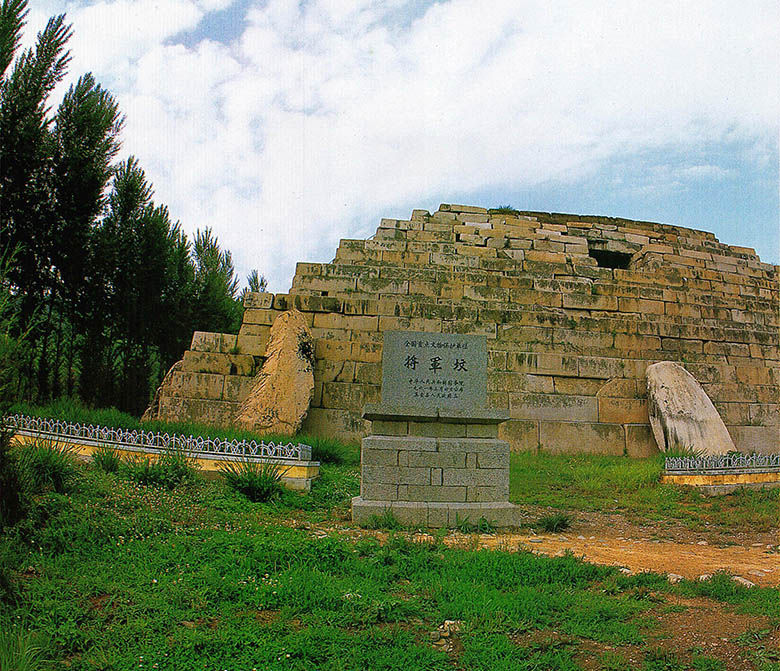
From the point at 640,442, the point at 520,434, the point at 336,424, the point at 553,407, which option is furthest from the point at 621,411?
the point at 336,424

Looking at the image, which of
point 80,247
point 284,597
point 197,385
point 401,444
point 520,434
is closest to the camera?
point 284,597

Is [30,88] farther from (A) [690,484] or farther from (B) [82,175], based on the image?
(A) [690,484]

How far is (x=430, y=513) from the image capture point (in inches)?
269

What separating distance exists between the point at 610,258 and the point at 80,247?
471 inches

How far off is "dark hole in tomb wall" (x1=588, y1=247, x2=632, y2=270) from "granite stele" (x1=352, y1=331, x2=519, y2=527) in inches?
372

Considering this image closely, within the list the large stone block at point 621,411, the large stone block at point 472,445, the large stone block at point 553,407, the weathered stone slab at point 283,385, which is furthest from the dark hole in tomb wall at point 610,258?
the large stone block at point 472,445

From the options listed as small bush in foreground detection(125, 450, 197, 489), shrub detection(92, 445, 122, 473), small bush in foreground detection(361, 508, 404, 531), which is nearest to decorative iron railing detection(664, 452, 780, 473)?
small bush in foreground detection(361, 508, 404, 531)

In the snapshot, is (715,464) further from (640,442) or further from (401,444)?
(401,444)

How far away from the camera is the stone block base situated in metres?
6.81

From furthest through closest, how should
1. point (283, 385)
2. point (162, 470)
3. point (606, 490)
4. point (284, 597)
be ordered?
point (283, 385) → point (606, 490) → point (162, 470) → point (284, 597)

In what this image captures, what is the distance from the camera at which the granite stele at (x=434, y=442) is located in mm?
6934

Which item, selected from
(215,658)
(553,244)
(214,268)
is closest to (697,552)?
(215,658)

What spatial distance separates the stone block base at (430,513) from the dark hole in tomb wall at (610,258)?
33.0 ft

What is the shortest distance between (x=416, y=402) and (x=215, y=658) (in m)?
3.94
